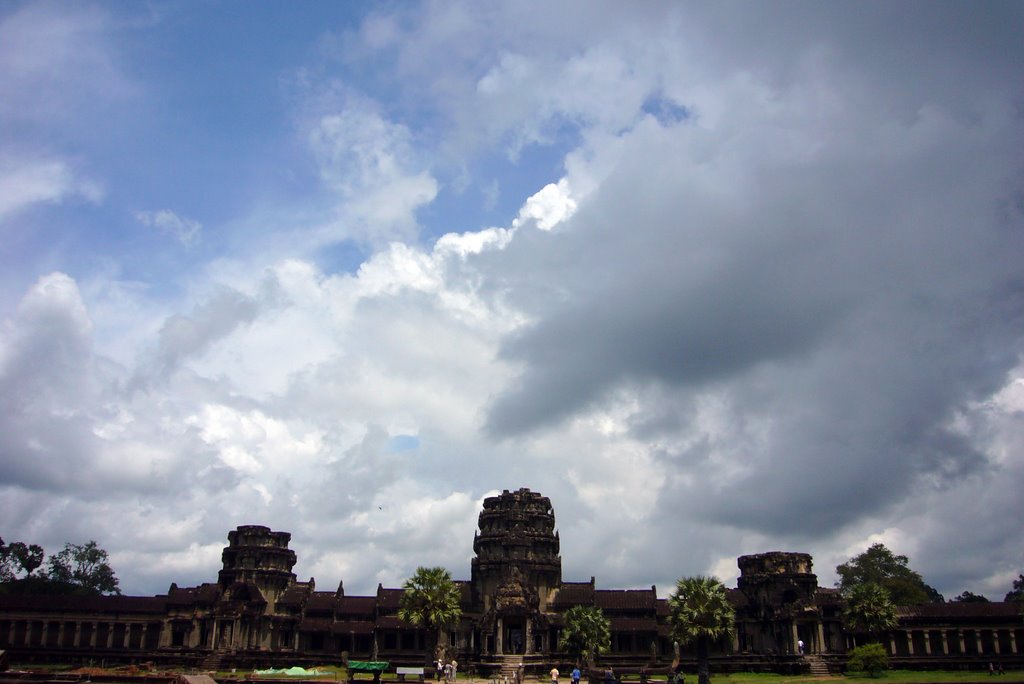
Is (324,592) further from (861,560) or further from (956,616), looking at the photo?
(861,560)

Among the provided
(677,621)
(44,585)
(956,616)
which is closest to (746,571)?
(956,616)

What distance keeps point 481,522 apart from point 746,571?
30.9 metres

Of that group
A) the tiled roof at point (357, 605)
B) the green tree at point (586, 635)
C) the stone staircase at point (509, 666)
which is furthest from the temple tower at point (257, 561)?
the green tree at point (586, 635)

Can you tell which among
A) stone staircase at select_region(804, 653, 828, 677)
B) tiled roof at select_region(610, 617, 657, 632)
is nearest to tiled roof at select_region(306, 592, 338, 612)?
tiled roof at select_region(610, 617, 657, 632)

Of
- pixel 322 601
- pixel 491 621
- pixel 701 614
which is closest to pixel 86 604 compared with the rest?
pixel 322 601

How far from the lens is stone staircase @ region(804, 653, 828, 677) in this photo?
74012 millimetres

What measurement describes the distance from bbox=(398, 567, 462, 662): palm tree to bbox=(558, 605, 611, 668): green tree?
11554 mm

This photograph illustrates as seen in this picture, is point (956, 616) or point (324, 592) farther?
point (324, 592)

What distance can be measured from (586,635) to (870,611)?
1060 inches

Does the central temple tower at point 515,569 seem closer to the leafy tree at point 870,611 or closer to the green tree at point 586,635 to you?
the green tree at point 586,635

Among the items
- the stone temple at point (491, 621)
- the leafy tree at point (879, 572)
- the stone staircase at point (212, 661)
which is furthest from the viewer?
the leafy tree at point (879, 572)

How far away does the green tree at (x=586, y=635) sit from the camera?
74.1m

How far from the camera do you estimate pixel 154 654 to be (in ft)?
285

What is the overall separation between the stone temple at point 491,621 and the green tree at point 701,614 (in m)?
15.8
